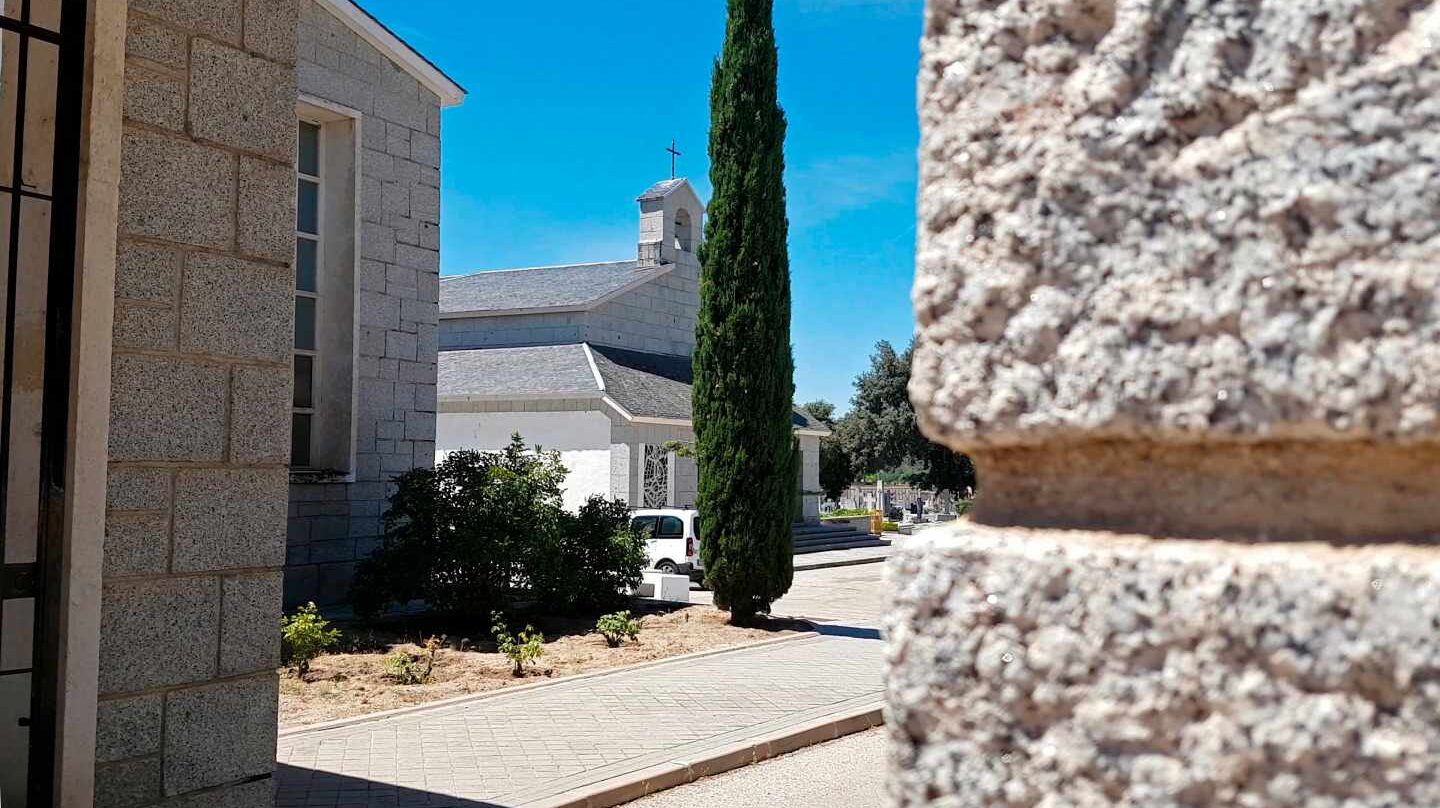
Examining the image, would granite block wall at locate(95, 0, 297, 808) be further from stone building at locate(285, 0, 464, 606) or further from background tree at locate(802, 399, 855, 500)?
background tree at locate(802, 399, 855, 500)

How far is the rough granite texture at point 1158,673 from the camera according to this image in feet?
2.41

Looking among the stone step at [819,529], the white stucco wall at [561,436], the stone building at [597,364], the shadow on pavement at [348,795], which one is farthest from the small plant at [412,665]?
the stone step at [819,529]

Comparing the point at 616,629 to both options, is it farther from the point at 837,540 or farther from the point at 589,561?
the point at 837,540

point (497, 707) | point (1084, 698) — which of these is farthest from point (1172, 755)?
point (497, 707)

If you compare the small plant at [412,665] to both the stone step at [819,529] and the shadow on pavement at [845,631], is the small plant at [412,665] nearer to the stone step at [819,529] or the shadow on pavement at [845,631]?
the shadow on pavement at [845,631]

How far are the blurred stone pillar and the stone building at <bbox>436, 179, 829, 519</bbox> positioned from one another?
22.3 metres

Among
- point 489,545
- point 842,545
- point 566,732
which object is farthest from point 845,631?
point 842,545

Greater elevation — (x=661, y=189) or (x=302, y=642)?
(x=661, y=189)

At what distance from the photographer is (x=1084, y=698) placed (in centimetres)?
83

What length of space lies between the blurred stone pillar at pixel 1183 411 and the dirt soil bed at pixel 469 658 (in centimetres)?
837

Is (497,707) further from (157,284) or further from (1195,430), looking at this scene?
(1195,430)

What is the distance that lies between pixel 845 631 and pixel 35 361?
1107 cm

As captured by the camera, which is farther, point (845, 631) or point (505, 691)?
point (845, 631)

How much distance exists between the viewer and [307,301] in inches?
535
